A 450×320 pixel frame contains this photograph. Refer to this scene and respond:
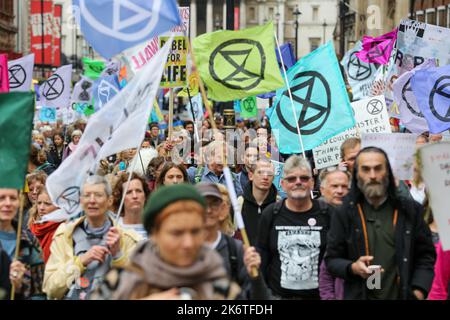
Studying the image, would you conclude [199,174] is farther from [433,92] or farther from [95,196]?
[95,196]

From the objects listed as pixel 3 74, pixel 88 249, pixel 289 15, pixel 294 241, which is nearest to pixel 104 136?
pixel 88 249

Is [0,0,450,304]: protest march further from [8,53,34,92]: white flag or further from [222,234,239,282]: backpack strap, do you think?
[8,53,34,92]: white flag

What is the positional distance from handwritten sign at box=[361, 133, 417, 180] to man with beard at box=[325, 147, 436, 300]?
1.67 meters

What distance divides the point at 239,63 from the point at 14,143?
454 cm

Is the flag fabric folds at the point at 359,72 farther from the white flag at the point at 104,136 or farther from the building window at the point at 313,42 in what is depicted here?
the building window at the point at 313,42

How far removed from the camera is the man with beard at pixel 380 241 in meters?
6.13

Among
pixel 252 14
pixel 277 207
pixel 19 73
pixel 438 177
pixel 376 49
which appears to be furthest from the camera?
pixel 252 14

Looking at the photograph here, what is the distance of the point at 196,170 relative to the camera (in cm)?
1205

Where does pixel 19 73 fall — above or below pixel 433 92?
above

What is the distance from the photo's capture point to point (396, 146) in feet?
26.6

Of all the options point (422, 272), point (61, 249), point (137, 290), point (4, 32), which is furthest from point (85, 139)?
point (4, 32)

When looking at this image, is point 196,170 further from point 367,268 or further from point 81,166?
point 367,268

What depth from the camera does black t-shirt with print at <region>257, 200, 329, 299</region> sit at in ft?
22.2

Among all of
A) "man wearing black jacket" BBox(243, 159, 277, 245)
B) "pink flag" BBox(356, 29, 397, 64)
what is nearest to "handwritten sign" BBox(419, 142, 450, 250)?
A: "man wearing black jacket" BBox(243, 159, 277, 245)
